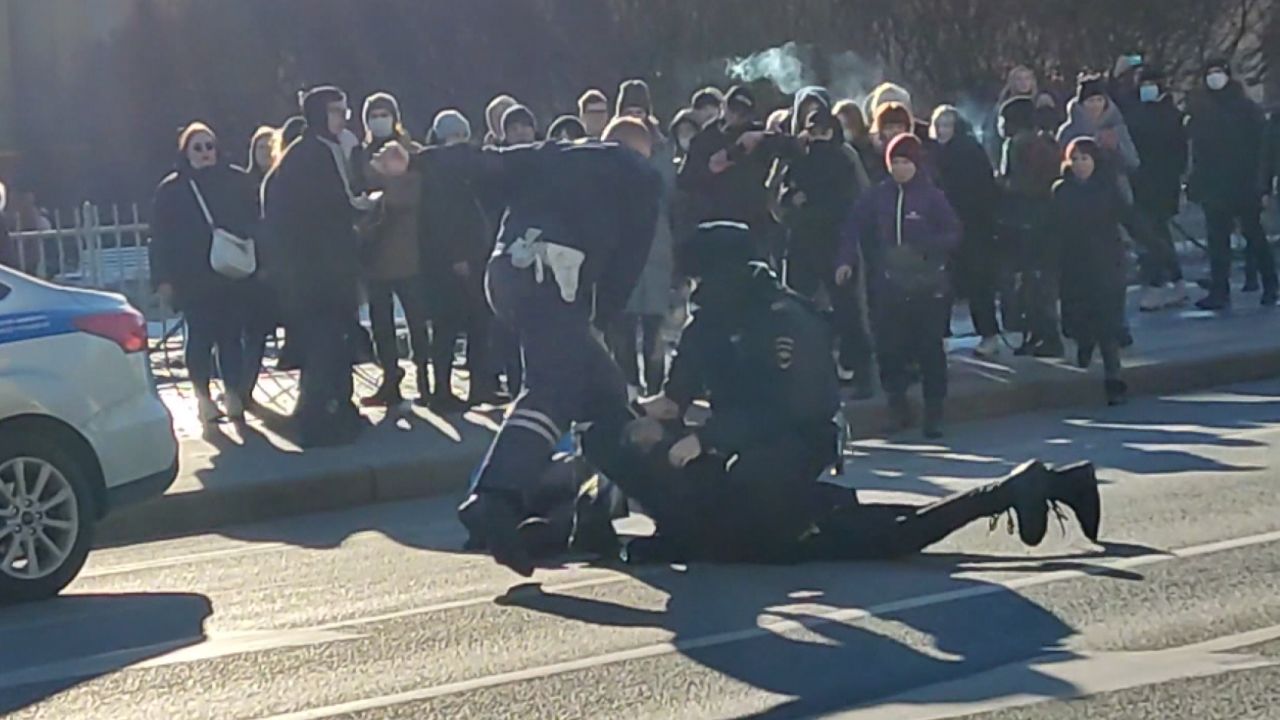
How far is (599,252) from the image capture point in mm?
9672

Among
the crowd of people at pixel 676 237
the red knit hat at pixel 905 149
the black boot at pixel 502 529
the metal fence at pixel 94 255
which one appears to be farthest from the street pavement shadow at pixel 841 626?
the metal fence at pixel 94 255

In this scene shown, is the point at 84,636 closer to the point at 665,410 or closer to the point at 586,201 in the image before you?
the point at 665,410

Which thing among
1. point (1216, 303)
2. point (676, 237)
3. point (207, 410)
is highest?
point (676, 237)

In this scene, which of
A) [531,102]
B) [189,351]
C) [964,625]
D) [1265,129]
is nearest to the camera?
[964,625]

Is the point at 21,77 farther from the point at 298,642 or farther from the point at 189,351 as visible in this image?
the point at 298,642

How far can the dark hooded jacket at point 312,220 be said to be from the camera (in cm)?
1336

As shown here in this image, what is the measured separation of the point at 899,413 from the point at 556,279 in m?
5.08

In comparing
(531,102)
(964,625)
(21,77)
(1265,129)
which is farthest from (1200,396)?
(21,77)

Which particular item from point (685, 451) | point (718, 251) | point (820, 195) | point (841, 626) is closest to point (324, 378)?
point (820, 195)

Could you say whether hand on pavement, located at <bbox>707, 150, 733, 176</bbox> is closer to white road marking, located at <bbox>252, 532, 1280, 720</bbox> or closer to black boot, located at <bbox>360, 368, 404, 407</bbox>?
black boot, located at <bbox>360, 368, 404, 407</bbox>

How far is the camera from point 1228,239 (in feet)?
60.5

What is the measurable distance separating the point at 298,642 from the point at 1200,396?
841 centimetres

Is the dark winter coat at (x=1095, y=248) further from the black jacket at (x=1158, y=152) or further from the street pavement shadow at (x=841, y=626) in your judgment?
the street pavement shadow at (x=841, y=626)

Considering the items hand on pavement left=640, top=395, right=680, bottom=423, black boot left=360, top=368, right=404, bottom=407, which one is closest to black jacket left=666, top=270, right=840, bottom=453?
hand on pavement left=640, top=395, right=680, bottom=423
